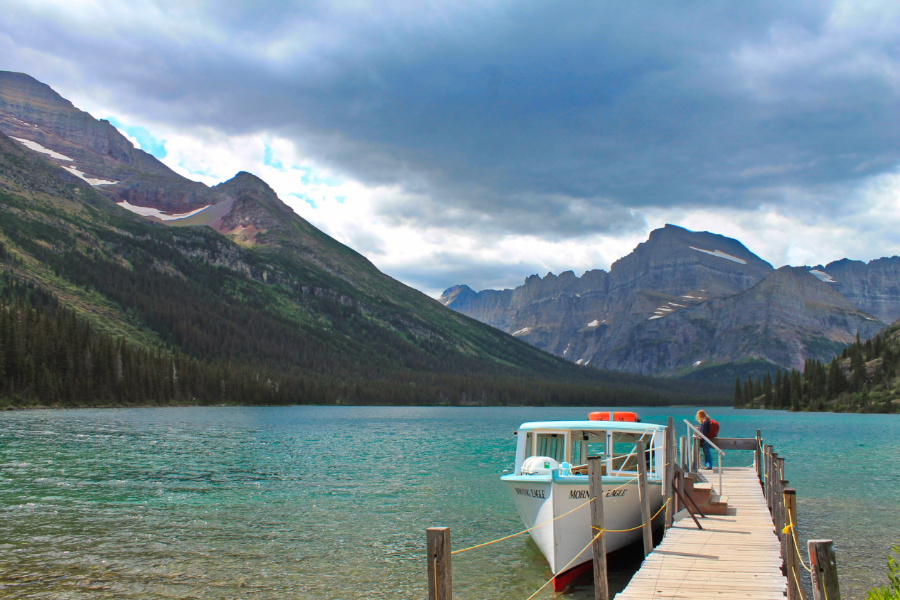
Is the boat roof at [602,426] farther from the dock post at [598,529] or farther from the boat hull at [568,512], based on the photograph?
the dock post at [598,529]

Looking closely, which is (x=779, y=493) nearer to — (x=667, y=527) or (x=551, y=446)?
(x=667, y=527)

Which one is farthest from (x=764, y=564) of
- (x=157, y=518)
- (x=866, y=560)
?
(x=157, y=518)

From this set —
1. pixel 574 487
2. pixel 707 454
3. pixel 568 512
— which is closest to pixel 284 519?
pixel 568 512

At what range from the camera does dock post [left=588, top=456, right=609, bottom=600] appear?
63.9ft

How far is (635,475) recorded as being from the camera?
27.1 m

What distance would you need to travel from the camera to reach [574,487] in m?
24.3

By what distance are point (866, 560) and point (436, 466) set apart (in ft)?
127

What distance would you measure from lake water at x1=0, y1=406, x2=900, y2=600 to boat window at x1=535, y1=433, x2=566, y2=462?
4482mm

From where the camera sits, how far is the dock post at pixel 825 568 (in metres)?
11.4

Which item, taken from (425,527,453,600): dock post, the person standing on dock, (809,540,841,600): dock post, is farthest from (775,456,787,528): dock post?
(425,527,453,600): dock post

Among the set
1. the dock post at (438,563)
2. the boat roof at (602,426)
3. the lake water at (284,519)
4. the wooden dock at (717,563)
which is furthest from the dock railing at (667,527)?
the lake water at (284,519)

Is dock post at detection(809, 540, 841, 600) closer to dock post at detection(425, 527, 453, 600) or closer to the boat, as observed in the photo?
dock post at detection(425, 527, 453, 600)

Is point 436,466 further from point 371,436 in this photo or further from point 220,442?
point 371,436

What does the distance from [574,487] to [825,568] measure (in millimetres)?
13164
